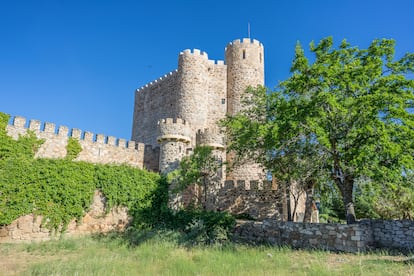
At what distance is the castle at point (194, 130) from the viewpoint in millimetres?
17859

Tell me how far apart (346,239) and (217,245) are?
16.4 ft

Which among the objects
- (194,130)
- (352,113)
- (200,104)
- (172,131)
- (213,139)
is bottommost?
(352,113)

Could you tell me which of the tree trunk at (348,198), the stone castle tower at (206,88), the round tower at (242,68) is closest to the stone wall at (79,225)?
the stone castle tower at (206,88)

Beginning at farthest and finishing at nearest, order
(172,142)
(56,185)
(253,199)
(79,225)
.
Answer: (172,142) < (253,199) < (79,225) < (56,185)

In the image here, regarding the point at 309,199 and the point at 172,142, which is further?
the point at 172,142

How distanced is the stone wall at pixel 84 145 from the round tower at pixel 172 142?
2.65m

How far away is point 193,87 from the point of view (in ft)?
81.3

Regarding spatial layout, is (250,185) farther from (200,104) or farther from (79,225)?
(79,225)

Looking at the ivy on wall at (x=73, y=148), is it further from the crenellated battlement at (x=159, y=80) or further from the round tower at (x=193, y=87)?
the crenellated battlement at (x=159, y=80)

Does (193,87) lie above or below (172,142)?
above

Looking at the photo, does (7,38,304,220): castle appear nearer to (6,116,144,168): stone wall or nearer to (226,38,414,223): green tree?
(6,116,144,168): stone wall

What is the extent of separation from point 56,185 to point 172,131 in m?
8.14

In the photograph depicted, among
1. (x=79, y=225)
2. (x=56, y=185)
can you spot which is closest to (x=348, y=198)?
(x=79, y=225)

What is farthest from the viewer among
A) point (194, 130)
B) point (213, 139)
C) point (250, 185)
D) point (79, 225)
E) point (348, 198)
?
point (194, 130)
